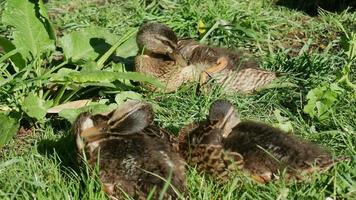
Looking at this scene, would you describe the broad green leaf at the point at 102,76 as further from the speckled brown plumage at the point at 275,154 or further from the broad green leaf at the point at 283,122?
the speckled brown plumage at the point at 275,154

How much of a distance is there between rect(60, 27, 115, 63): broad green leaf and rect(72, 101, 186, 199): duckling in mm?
1832

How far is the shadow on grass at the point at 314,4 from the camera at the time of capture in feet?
28.2

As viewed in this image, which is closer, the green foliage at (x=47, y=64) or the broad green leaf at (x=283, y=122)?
the broad green leaf at (x=283, y=122)

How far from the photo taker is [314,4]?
8695 mm

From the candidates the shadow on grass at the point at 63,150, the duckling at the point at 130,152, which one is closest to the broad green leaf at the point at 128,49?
the shadow on grass at the point at 63,150

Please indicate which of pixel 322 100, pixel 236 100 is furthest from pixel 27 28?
pixel 322 100

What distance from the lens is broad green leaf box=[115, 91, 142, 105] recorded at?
19.9 ft

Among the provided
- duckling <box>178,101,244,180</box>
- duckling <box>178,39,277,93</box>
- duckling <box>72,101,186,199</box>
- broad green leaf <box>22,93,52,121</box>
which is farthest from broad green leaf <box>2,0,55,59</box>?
duckling <box>178,101,244,180</box>

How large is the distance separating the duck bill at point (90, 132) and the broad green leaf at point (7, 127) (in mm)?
913

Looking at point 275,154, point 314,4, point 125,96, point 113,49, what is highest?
point 275,154

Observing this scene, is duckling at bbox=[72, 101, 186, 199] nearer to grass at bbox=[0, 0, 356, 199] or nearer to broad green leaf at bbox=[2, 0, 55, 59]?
grass at bbox=[0, 0, 356, 199]

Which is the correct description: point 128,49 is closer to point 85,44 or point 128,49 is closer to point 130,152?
point 85,44

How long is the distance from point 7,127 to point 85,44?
4.89 ft

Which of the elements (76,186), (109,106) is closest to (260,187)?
(76,186)
